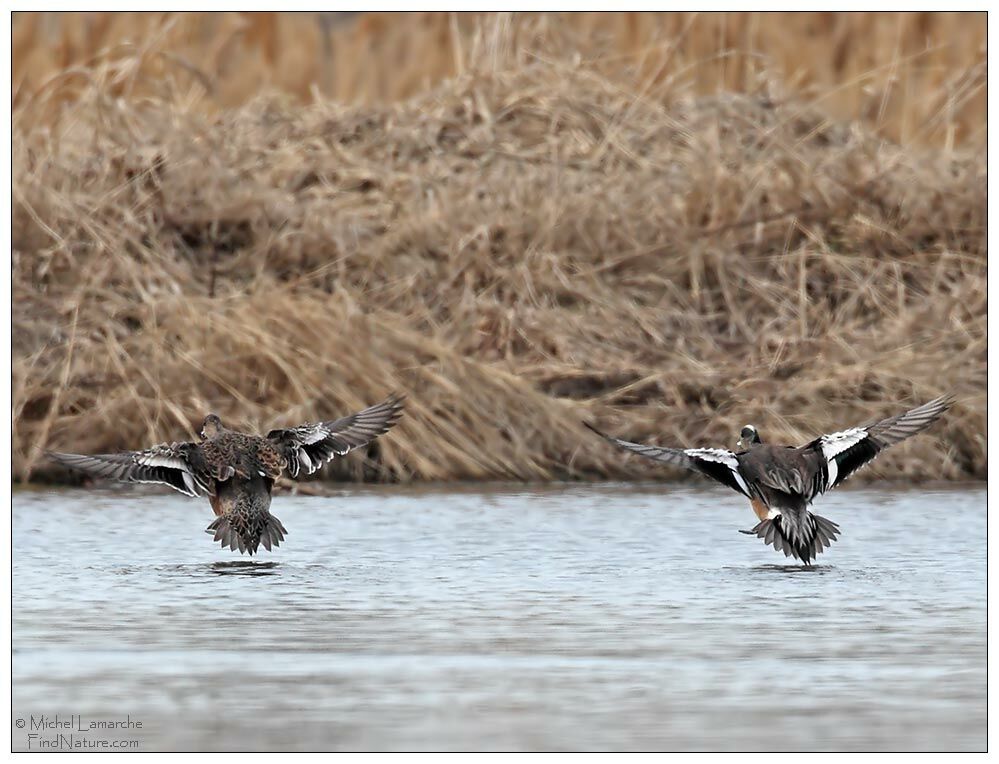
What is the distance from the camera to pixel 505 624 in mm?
6574

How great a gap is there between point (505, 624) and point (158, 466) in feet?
6.72

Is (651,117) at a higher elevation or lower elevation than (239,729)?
higher

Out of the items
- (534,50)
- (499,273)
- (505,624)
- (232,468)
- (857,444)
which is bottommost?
(505,624)

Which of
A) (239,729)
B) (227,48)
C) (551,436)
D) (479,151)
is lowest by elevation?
(239,729)

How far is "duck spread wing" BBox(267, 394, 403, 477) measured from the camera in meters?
8.27

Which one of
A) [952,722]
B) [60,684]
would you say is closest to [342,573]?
[60,684]

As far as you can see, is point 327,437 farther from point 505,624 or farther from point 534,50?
point 534,50

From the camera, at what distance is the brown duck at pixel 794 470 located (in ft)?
25.4

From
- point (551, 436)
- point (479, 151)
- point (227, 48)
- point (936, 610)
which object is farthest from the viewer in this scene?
point (227, 48)

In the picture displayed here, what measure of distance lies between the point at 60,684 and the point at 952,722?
241 centimetres

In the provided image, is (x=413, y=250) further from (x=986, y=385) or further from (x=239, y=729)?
(x=239, y=729)

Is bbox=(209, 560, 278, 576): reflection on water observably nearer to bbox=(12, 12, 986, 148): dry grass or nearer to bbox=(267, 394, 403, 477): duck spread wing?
bbox=(267, 394, 403, 477): duck spread wing

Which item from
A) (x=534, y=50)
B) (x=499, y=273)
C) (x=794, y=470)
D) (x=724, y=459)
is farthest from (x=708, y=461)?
(x=534, y=50)

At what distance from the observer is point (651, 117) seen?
12.9m
